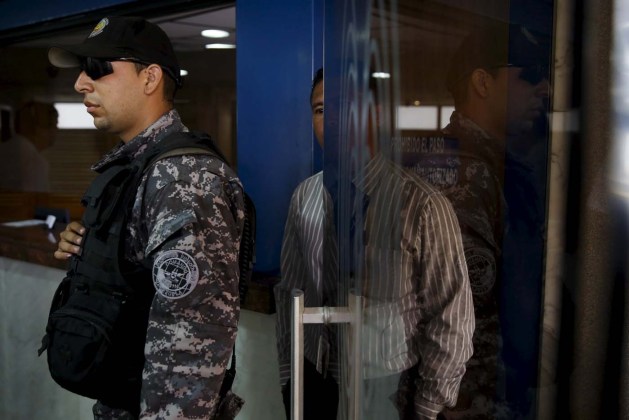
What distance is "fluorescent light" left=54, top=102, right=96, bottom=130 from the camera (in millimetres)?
4465

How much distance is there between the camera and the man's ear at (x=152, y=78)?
162cm

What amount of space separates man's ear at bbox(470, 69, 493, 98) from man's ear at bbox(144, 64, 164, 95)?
1.36 m

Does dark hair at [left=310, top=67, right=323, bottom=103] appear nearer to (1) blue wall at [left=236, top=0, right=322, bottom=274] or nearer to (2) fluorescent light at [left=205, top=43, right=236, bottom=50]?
(1) blue wall at [left=236, top=0, right=322, bottom=274]

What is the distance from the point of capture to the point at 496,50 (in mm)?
405

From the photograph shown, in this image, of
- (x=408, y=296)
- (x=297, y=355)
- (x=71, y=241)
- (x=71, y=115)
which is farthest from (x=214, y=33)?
(x=408, y=296)

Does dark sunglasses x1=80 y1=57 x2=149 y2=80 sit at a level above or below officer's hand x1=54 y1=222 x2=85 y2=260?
above

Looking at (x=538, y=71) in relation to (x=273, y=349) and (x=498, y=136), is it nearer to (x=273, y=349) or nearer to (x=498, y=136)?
(x=498, y=136)

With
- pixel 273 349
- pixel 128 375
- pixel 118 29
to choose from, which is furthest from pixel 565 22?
pixel 273 349

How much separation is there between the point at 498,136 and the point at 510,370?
176mm

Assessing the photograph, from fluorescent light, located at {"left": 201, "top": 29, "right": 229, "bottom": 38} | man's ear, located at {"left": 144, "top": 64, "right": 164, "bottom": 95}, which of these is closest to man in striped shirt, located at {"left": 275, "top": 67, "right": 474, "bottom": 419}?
man's ear, located at {"left": 144, "top": 64, "right": 164, "bottom": 95}

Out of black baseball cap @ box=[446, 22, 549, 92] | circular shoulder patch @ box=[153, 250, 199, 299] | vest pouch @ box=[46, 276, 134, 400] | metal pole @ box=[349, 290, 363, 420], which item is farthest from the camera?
vest pouch @ box=[46, 276, 134, 400]

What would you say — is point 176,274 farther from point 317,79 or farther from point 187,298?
point 317,79

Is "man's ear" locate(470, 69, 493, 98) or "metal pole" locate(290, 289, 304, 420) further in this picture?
"metal pole" locate(290, 289, 304, 420)

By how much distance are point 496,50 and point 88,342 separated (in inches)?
51.0
